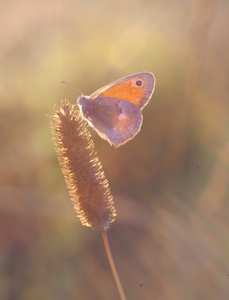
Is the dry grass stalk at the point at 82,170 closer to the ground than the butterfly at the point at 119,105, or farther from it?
closer to the ground

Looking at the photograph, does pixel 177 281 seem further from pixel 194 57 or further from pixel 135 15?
pixel 135 15

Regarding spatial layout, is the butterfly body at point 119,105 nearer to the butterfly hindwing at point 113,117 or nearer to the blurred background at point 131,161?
the butterfly hindwing at point 113,117

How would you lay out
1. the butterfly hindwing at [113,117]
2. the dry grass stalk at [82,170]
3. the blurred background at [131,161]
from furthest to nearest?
the blurred background at [131,161]
the butterfly hindwing at [113,117]
the dry grass stalk at [82,170]

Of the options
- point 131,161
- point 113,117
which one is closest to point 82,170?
point 113,117

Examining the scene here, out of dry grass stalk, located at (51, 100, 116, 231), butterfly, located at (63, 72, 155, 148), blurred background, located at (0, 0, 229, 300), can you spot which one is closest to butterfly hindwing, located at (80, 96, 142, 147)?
butterfly, located at (63, 72, 155, 148)

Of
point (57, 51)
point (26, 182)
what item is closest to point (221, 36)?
point (57, 51)

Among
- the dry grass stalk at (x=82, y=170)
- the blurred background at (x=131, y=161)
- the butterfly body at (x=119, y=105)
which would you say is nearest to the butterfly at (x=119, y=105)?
the butterfly body at (x=119, y=105)

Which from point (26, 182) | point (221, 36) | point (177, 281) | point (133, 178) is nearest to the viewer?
point (177, 281)

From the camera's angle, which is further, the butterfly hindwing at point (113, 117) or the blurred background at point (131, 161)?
the blurred background at point (131, 161)

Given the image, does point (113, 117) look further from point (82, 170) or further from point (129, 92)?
point (82, 170)
